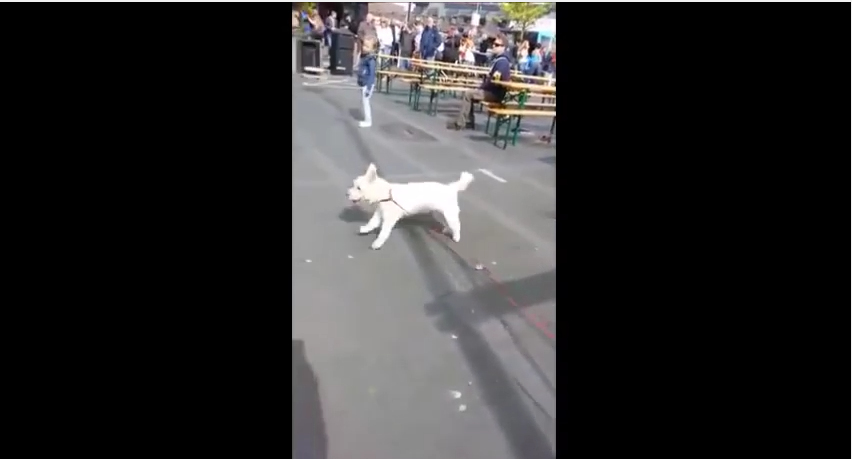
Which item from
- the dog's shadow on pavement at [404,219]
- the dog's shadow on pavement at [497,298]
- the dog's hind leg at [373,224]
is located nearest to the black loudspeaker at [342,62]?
the dog's shadow on pavement at [404,219]

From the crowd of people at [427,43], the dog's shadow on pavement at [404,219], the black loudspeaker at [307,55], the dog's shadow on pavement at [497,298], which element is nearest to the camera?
the dog's shadow on pavement at [497,298]

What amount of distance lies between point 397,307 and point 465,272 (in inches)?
30.5

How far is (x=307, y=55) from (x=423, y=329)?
39.7ft

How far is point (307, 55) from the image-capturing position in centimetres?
1377

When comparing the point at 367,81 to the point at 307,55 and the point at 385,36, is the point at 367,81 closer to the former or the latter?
the point at 307,55

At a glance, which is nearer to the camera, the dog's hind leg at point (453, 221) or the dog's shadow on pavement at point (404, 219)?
the dog's hind leg at point (453, 221)

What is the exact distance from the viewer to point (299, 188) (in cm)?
539

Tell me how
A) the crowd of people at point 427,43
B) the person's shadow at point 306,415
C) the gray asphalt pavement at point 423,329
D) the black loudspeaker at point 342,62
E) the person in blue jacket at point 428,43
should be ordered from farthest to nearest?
1. the black loudspeaker at point 342,62
2. the crowd of people at point 427,43
3. the person in blue jacket at point 428,43
4. the gray asphalt pavement at point 423,329
5. the person's shadow at point 306,415

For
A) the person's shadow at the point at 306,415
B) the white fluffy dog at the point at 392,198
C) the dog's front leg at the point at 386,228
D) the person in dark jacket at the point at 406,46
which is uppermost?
the person in dark jacket at the point at 406,46

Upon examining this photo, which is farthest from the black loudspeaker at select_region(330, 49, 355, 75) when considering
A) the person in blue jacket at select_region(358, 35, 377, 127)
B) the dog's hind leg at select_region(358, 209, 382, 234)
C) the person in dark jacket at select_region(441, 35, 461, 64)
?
the dog's hind leg at select_region(358, 209, 382, 234)

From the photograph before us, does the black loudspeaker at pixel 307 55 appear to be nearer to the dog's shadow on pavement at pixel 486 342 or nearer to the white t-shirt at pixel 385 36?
the white t-shirt at pixel 385 36

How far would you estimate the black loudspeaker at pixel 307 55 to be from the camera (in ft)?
44.7

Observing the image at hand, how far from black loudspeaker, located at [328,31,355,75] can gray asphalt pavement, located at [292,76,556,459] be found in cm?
898

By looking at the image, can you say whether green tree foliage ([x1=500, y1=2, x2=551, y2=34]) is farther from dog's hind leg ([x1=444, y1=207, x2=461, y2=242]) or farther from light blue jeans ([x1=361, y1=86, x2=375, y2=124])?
dog's hind leg ([x1=444, y1=207, x2=461, y2=242])
